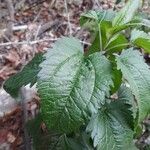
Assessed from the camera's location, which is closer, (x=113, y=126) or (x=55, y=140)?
(x=113, y=126)

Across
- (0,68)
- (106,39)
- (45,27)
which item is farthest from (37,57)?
(45,27)

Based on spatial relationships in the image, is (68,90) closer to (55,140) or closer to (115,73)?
(115,73)

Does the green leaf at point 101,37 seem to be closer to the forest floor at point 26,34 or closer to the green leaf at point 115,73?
the green leaf at point 115,73

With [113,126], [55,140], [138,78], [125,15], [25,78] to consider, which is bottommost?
[55,140]

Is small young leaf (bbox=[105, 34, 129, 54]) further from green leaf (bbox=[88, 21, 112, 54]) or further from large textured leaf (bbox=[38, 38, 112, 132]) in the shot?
large textured leaf (bbox=[38, 38, 112, 132])

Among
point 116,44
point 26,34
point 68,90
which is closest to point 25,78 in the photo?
point 68,90

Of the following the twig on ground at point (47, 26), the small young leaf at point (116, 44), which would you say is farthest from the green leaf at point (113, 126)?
the twig on ground at point (47, 26)
